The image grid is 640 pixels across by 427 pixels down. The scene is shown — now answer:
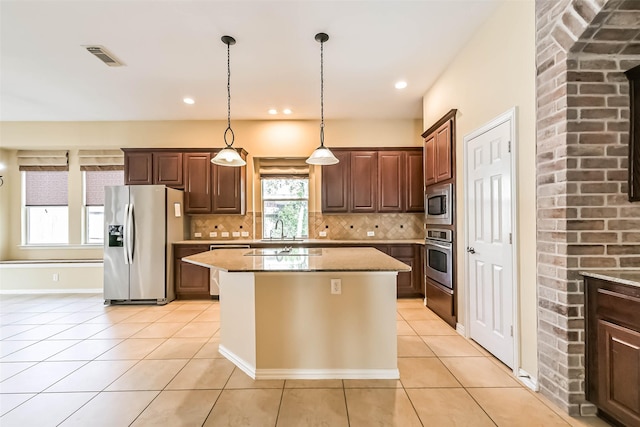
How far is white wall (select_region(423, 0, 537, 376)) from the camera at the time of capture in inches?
85.5

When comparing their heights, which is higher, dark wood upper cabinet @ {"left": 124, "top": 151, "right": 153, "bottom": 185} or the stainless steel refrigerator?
dark wood upper cabinet @ {"left": 124, "top": 151, "right": 153, "bottom": 185}

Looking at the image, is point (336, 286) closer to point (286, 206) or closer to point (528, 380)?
point (528, 380)

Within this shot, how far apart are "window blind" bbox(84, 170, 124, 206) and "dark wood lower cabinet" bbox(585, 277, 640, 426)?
6631 mm

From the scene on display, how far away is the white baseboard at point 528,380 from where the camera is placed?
2.13 m

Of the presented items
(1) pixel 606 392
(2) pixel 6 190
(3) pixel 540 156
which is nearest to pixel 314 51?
(3) pixel 540 156

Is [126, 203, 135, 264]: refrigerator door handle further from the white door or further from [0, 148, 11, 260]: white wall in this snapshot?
the white door

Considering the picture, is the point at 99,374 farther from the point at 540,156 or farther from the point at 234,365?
the point at 540,156

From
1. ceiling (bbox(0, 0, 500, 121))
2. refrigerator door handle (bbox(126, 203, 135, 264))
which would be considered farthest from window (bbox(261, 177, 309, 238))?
refrigerator door handle (bbox(126, 203, 135, 264))

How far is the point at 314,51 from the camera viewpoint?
10.3 feet

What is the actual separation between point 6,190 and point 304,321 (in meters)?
6.52

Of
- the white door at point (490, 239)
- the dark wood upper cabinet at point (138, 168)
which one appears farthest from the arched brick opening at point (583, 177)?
the dark wood upper cabinet at point (138, 168)

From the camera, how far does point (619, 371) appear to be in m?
1.66

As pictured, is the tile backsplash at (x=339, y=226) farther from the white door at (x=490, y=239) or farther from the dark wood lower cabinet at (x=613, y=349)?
the dark wood lower cabinet at (x=613, y=349)

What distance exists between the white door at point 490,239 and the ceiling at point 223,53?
1.18 metres
